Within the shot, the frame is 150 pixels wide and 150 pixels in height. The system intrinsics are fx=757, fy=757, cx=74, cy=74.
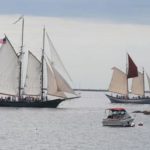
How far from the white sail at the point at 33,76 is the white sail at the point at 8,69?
2.53m

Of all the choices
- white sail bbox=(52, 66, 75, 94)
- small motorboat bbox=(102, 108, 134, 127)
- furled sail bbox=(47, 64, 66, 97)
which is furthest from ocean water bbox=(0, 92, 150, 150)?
furled sail bbox=(47, 64, 66, 97)

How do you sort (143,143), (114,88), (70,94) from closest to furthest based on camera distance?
(143,143) → (70,94) → (114,88)

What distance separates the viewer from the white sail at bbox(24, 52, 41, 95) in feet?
503

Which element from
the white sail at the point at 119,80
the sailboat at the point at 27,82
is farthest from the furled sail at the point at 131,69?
the sailboat at the point at 27,82

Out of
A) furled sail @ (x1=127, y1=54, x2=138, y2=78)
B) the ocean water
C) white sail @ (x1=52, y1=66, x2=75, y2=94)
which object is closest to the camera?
the ocean water

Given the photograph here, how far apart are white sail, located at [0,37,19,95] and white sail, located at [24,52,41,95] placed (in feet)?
8.31

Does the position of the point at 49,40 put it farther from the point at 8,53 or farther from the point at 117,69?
the point at 117,69

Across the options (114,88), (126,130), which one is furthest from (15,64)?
(126,130)

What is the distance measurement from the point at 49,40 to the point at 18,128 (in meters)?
61.7

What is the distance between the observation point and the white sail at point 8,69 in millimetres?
150500

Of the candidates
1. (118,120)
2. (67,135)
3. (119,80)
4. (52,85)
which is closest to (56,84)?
(52,85)

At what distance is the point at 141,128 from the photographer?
101 m

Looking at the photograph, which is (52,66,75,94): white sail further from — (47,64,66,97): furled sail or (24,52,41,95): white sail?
(24,52,41,95): white sail

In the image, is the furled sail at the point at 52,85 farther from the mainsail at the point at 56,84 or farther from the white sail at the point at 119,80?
the white sail at the point at 119,80
